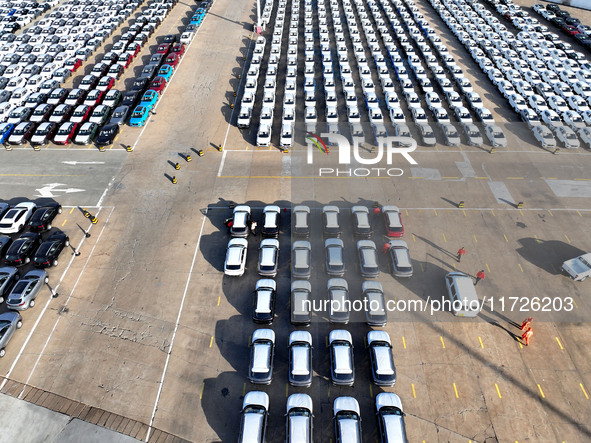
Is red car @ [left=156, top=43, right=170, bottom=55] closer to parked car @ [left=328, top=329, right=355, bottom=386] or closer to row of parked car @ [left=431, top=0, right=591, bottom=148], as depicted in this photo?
row of parked car @ [left=431, top=0, right=591, bottom=148]

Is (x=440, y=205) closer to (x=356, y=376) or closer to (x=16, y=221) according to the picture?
(x=356, y=376)

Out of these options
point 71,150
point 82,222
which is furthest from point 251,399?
point 71,150

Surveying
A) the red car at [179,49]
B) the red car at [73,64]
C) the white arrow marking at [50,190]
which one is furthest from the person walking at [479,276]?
the red car at [73,64]

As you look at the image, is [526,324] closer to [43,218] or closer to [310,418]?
[310,418]

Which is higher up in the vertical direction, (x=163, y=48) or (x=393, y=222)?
(x=163, y=48)

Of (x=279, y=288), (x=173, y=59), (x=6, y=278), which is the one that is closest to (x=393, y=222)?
(x=279, y=288)

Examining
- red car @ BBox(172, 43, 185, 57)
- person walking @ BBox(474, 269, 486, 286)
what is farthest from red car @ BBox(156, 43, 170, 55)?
person walking @ BBox(474, 269, 486, 286)
